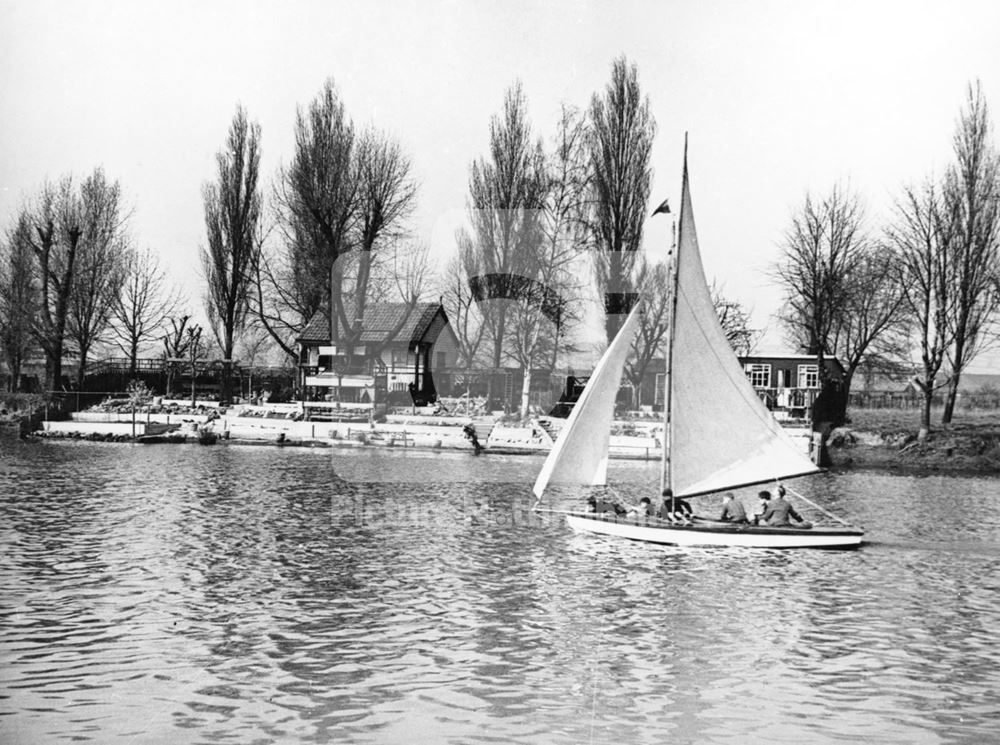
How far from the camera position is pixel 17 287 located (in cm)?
4962

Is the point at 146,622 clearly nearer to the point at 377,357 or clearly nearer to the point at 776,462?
the point at 776,462

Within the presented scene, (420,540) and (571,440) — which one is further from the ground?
(571,440)

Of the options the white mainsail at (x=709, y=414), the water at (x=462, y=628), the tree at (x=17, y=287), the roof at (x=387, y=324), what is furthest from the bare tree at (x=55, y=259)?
the white mainsail at (x=709, y=414)

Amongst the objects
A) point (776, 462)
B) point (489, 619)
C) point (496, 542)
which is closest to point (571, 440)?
point (496, 542)

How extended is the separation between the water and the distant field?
15851 millimetres

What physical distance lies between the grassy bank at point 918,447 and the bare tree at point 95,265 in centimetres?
3687

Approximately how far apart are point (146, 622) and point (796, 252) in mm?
42267

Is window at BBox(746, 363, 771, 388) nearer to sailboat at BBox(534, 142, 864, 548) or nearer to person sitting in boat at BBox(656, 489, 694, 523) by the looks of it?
sailboat at BBox(534, 142, 864, 548)

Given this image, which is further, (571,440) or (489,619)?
(571,440)

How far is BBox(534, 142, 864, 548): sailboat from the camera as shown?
23297 millimetres

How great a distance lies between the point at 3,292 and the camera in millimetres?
49812

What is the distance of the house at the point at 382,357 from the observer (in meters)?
55.6

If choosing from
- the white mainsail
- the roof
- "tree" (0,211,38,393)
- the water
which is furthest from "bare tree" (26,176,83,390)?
the white mainsail

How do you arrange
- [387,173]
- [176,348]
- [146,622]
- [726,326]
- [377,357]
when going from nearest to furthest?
[146,622]
[387,173]
[377,357]
[726,326]
[176,348]
